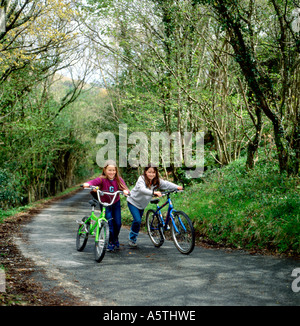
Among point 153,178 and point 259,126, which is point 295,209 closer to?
point 153,178

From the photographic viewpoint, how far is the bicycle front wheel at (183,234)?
6.88 metres

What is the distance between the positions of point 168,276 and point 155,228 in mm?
2519

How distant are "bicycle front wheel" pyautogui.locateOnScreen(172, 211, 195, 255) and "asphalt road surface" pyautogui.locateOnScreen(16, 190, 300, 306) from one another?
17cm

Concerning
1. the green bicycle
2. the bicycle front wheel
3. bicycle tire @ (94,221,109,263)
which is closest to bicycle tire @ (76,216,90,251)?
the green bicycle

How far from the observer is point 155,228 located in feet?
26.1

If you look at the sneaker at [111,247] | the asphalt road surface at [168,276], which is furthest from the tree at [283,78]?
the sneaker at [111,247]

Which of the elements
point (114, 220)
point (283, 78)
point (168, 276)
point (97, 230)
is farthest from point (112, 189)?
point (283, 78)

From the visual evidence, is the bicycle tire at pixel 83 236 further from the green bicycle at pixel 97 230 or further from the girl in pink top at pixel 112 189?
the girl in pink top at pixel 112 189

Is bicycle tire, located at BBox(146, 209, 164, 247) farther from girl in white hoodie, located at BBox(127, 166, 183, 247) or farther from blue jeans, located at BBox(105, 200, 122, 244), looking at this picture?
blue jeans, located at BBox(105, 200, 122, 244)

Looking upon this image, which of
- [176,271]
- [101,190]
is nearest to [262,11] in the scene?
[101,190]

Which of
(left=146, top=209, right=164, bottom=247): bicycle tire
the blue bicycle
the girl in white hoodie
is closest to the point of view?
the blue bicycle

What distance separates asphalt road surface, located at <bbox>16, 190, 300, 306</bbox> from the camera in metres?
4.45

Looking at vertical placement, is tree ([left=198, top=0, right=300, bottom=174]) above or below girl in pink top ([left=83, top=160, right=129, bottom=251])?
above
